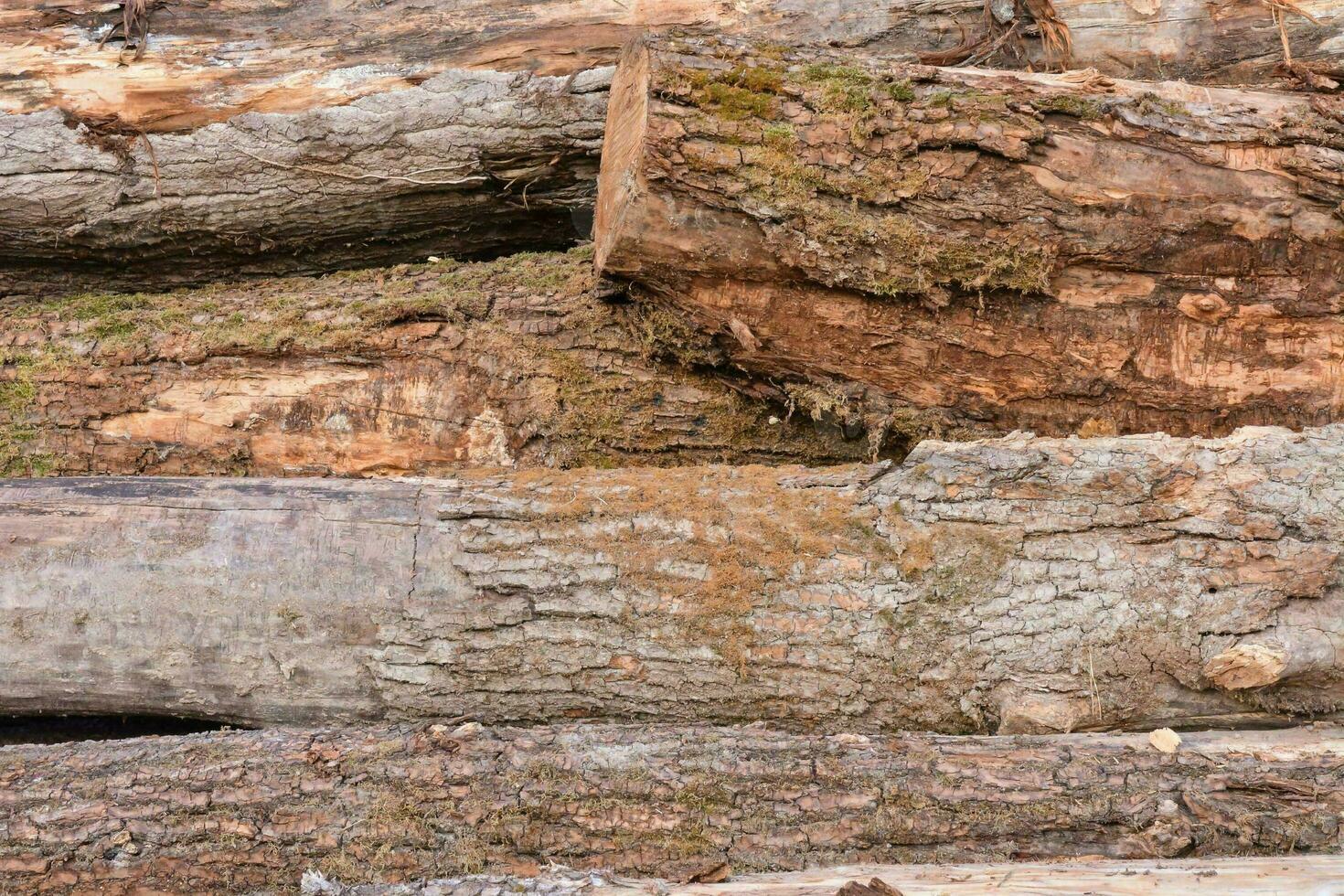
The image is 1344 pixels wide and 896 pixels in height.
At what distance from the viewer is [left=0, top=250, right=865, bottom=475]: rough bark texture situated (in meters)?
3.48

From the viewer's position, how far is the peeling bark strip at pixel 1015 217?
3.08 meters

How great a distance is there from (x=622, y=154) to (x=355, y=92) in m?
1.27

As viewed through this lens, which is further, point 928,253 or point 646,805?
point 928,253

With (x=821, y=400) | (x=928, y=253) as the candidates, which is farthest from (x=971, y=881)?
(x=928, y=253)

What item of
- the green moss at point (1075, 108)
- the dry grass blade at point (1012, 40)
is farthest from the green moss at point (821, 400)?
the dry grass blade at point (1012, 40)

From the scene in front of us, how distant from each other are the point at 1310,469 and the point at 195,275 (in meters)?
3.94

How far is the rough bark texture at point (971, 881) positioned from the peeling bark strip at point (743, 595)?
20.0 inches

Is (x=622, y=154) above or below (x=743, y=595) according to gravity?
above

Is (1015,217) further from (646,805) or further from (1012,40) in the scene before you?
(646,805)

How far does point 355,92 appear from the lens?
385cm

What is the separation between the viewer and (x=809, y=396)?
133 inches

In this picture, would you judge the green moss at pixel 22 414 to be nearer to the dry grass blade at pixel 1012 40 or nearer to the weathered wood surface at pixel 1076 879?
the weathered wood surface at pixel 1076 879

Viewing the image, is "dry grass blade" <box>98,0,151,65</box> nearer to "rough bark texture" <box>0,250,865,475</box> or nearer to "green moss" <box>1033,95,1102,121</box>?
"rough bark texture" <box>0,250,865,475</box>

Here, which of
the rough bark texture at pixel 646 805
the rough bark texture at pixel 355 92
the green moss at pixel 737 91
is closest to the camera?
the rough bark texture at pixel 646 805
